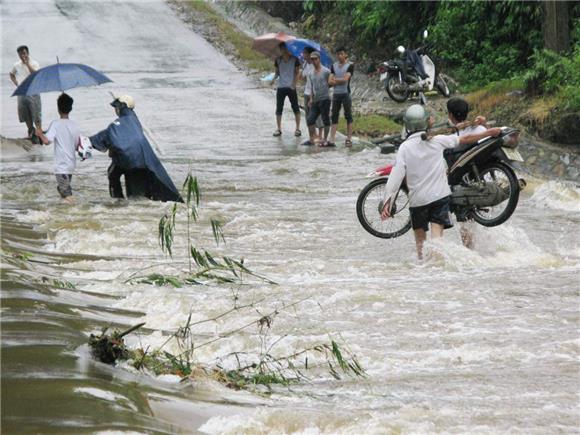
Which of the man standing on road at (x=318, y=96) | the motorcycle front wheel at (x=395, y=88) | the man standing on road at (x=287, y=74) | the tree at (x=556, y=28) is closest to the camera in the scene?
the tree at (x=556, y=28)

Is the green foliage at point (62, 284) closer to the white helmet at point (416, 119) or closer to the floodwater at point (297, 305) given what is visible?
the floodwater at point (297, 305)

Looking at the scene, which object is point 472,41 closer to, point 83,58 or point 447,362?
point 83,58

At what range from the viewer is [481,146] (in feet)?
35.9

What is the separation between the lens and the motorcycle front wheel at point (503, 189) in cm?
1094

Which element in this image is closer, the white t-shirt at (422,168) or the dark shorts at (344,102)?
the white t-shirt at (422,168)

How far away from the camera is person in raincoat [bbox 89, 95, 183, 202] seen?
13.5 metres

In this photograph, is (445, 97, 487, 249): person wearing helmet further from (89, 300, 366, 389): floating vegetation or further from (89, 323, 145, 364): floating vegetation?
(89, 323, 145, 364): floating vegetation

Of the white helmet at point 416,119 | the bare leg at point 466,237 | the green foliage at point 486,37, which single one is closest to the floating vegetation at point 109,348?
the white helmet at point 416,119

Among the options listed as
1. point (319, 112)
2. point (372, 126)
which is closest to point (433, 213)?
point (319, 112)

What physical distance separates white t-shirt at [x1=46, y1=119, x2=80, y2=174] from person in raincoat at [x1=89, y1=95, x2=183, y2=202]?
242 millimetres

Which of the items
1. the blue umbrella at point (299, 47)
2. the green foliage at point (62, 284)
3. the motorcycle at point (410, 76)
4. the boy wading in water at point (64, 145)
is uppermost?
the blue umbrella at point (299, 47)

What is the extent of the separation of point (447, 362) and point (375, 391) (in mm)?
787

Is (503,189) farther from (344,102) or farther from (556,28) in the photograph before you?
(556,28)

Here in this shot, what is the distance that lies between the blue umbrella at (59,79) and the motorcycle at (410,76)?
831cm
